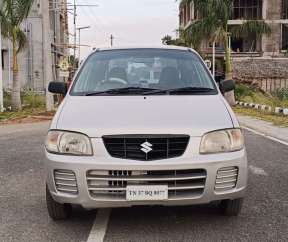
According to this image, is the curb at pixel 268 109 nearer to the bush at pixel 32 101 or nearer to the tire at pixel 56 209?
the bush at pixel 32 101

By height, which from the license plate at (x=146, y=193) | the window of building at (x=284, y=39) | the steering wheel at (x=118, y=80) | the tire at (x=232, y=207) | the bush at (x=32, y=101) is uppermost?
the window of building at (x=284, y=39)

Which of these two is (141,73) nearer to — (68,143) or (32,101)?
(68,143)

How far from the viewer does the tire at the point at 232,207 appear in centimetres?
478

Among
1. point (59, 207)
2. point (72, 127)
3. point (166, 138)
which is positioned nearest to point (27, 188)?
point (59, 207)

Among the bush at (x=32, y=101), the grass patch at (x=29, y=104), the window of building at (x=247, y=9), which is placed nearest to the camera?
the grass patch at (x=29, y=104)

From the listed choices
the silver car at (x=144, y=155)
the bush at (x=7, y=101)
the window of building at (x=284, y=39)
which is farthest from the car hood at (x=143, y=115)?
the window of building at (x=284, y=39)

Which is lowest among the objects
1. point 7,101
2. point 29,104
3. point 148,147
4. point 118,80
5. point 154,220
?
point 29,104

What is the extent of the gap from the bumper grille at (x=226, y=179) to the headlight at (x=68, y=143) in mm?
1124

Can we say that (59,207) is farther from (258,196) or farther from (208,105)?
(258,196)

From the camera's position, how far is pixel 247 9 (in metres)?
48.0

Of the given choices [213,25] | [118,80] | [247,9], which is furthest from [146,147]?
[247,9]

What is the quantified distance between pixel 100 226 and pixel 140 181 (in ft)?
2.53

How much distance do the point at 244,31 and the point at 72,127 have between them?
29.1 metres

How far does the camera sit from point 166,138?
4207 millimetres
